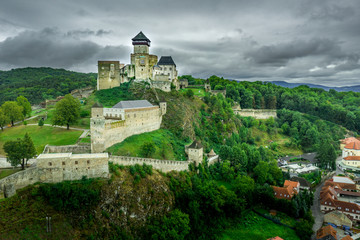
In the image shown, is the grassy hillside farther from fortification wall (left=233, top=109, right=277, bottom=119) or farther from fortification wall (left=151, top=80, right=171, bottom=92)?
fortification wall (left=233, top=109, right=277, bottom=119)

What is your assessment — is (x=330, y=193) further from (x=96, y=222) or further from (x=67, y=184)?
(x=67, y=184)

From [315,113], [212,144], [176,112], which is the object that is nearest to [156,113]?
[176,112]

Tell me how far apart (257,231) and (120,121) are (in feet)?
82.1

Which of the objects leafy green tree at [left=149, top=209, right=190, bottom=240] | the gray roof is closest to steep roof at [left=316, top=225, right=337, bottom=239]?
leafy green tree at [left=149, top=209, right=190, bottom=240]

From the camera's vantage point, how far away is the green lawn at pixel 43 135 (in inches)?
1383

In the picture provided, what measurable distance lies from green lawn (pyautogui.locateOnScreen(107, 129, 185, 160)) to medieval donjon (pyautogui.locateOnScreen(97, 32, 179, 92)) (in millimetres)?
16711

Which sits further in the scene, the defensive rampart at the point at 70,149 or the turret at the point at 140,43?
the turret at the point at 140,43

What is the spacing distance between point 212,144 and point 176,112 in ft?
35.6

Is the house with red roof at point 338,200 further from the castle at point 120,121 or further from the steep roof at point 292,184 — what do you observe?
the castle at point 120,121

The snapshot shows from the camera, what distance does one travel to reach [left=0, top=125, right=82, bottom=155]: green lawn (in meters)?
35.1

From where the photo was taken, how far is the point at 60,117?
39.3 m

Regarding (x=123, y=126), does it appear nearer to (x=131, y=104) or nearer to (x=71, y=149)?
(x=131, y=104)

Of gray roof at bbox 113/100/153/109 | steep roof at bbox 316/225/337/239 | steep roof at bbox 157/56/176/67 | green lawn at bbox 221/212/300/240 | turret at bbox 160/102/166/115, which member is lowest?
green lawn at bbox 221/212/300/240

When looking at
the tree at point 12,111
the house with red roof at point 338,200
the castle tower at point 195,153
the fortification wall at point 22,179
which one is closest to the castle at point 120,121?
the fortification wall at point 22,179
